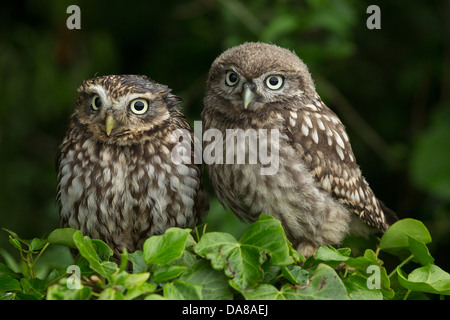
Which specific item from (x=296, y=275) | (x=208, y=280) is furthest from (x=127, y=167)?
(x=296, y=275)

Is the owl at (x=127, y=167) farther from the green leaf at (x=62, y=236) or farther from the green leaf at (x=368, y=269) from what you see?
the green leaf at (x=368, y=269)

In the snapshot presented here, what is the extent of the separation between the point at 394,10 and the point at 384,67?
48 centimetres

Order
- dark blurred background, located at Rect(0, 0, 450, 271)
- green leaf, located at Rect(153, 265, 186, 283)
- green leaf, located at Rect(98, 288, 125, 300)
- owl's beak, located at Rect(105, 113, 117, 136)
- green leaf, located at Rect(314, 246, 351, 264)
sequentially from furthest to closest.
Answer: dark blurred background, located at Rect(0, 0, 450, 271)
owl's beak, located at Rect(105, 113, 117, 136)
green leaf, located at Rect(314, 246, 351, 264)
green leaf, located at Rect(153, 265, 186, 283)
green leaf, located at Rect(98, 288, 125, 300)

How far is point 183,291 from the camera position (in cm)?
151

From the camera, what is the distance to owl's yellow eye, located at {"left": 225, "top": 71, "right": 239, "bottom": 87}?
2299 millimetres

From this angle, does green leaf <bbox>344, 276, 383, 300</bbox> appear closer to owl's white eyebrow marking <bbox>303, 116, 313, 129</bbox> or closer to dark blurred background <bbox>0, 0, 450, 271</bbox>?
owl's white eyebrow marking <bbox>303, 116, 313, 129</bbox>

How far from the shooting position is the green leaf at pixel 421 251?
1.74 meters

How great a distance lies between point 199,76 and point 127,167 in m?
2.29

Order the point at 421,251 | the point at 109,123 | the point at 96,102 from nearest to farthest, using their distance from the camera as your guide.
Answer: the point at 421,251 → the point at 109,123 → the point at 96,102

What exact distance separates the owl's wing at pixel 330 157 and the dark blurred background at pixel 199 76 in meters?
1.45

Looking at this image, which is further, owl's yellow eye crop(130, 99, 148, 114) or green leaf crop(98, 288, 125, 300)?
owl's yellow eye crop(130, 99, 148, 114)

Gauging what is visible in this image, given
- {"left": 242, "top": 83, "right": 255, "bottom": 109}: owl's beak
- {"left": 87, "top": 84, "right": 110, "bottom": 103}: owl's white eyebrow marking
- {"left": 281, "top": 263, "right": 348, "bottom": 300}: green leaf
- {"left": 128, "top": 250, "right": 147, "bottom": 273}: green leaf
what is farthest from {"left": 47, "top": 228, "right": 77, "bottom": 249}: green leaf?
{"left": 242, "top": 83, "right": 255, "bottom": 109}: owl's beak

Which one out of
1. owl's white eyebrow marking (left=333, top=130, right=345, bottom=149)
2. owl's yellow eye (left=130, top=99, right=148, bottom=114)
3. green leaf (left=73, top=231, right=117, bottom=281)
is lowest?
green leaf (left=73, top=231, right=117, bottom=281)

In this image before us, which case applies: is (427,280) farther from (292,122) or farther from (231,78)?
(231,78)
